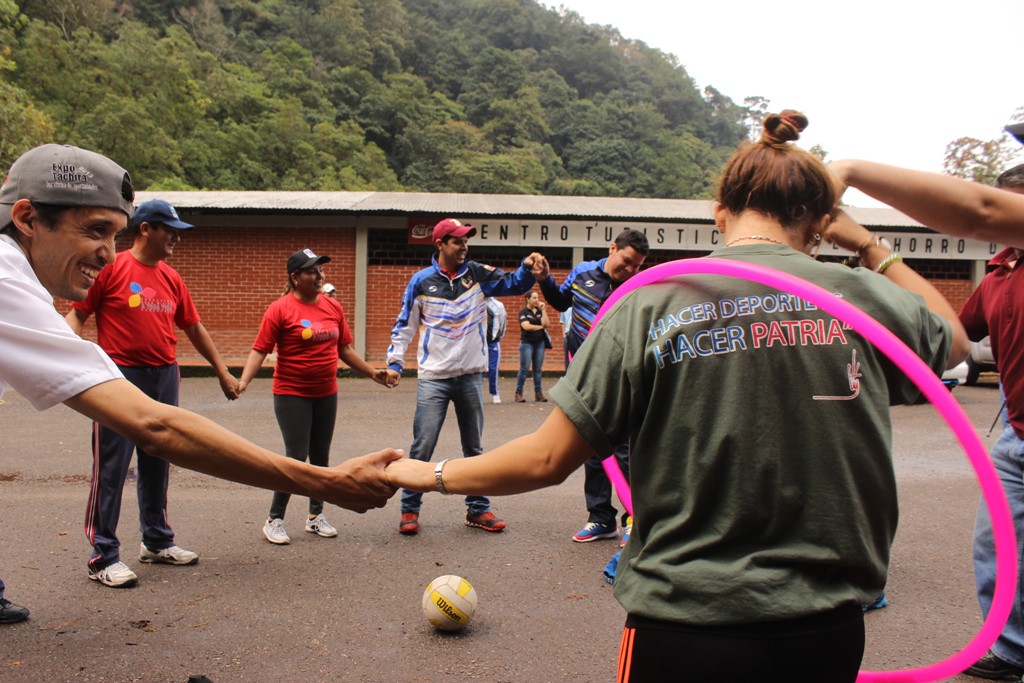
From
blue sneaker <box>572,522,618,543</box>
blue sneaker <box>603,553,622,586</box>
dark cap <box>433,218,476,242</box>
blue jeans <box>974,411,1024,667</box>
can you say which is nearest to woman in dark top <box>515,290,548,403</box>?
dark cap <box>433,218,476,242</box>

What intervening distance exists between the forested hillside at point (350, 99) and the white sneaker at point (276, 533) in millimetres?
23903

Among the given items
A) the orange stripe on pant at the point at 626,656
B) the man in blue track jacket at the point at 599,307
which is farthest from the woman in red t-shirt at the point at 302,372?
the orange stripe on pant at the point at 626,656

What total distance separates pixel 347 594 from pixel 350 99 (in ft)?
241

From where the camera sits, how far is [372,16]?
9144 cm

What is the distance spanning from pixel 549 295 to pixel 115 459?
3587mm

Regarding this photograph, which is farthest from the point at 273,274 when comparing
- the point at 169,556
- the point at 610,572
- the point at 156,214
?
the point at 610,572

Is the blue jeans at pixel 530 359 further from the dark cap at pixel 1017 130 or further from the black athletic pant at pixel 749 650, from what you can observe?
the black athletic pant at pixel 749 650

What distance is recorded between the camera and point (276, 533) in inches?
237

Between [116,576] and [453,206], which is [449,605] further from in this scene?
[453,206]

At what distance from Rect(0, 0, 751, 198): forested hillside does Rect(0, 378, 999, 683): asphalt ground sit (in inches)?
917

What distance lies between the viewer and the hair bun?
6.44 ft

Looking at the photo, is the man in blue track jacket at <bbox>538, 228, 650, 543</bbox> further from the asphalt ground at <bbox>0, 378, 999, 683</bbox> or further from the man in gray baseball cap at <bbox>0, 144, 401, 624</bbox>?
the man in gray baseball cap at <bbox>0, 144, 401, 624</bbox>

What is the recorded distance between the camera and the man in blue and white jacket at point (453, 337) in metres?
6.46

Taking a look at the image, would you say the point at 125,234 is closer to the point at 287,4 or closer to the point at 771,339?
the point at 771,339
